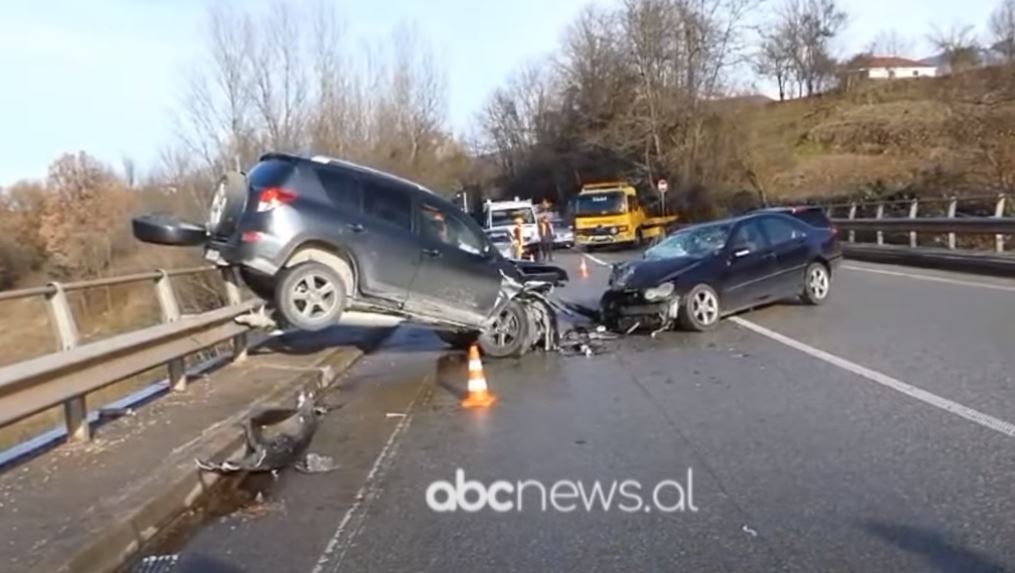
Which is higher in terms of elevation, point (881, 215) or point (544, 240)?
point (881, 215)

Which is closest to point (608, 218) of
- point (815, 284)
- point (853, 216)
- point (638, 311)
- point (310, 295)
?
point (853, 216)

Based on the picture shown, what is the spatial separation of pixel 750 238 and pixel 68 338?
1104cm

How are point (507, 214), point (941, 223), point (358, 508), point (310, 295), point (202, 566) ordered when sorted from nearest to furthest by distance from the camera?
point (202, 566) < point (358, 508) < point (310, 295) < point (941, 223) < point (507, 214)

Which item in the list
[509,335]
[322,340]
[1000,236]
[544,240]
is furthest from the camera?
[544,240]

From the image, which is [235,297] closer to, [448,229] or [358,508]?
[448,229]

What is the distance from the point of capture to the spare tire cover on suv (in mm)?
11367

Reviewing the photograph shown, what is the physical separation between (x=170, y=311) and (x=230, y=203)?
1.63 m

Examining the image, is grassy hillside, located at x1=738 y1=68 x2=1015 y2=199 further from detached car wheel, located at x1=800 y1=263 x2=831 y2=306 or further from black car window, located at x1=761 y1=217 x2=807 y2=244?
black car window, located at x1=761 y1=217 x2=807 y2=244

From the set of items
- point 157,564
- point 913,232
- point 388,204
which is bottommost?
point 157,564

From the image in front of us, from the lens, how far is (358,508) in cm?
644

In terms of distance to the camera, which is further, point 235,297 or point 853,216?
point 853,216

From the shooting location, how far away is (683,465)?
7102 mm

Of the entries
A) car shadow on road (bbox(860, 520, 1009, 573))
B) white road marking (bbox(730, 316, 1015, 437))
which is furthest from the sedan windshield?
car shadow on road (bbox(860, 520, 1009, 573))

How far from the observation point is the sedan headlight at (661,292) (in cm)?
1489
